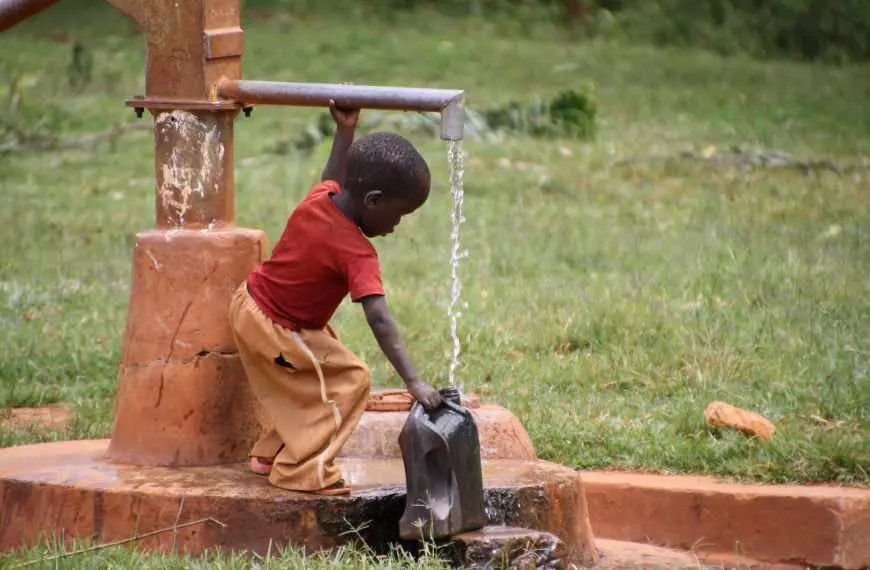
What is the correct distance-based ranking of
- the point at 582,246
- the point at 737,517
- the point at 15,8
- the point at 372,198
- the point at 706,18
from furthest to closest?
1. the point at 706,18
2. the point at 582,246
3. the point at 737,517
4. the point at 15,8
5. the point at 372,198

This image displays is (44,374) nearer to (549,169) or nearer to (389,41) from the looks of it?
(549,169)

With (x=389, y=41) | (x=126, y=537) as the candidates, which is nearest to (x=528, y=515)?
(x=126, y=537)

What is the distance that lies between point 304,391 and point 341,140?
2.13 feet

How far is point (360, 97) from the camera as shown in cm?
401

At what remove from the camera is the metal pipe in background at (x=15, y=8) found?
13.8 feet

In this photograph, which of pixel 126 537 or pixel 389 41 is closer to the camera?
pixel 126 537

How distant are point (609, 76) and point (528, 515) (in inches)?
354

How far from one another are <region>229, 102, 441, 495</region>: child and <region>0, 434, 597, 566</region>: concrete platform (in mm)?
85

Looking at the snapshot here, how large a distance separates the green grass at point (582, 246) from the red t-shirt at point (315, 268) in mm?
1284

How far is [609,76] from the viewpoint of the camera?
12.8 metres

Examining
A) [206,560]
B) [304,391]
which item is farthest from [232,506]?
[304,391]

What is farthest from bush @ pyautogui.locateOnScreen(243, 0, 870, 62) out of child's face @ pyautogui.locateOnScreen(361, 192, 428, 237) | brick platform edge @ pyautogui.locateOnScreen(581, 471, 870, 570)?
child's face @ pyautogui.locateOnScreen(361, 192, 428, 237)

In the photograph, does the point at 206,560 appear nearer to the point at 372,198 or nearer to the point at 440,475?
the point at 440,475

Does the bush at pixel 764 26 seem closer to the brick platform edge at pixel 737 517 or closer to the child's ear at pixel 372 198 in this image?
the brick platform edge at pixel 737 517
